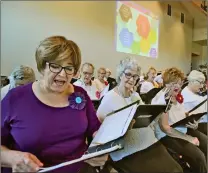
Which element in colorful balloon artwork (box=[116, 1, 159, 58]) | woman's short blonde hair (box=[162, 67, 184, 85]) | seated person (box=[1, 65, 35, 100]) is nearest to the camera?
seated person (box=[1, 65, 35, 100])

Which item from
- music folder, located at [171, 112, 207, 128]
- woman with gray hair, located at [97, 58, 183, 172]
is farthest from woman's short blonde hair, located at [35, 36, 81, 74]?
music folder, located at [171, 112, 207, 128]

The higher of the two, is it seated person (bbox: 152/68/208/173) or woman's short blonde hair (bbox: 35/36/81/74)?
woman's short blonde hair (bbox: 35/36/81/74)

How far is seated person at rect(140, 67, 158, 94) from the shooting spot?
1978mm

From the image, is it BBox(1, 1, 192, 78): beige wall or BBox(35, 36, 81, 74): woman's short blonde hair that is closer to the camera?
BBox(35, 36, 81, 74): woman's short blonde hair

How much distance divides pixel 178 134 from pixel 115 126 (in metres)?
0.83

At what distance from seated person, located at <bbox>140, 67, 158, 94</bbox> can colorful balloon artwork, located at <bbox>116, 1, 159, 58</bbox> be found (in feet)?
0.58

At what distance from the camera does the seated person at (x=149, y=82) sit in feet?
6.49

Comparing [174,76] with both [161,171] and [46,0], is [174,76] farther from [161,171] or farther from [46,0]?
Result: [46,0]

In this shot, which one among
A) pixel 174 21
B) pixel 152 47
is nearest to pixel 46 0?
pixel 152 47

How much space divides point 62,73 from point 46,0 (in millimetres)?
2252

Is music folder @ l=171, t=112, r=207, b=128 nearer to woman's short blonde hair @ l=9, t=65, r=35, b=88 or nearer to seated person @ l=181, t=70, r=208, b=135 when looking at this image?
seated person @ l=181, t=70, r=208, b=135

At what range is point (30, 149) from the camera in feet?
2.76

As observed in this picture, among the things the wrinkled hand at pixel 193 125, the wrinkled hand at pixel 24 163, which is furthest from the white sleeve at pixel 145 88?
the wrinkled hand at pixel 24 163

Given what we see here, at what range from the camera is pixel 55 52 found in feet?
2.89
